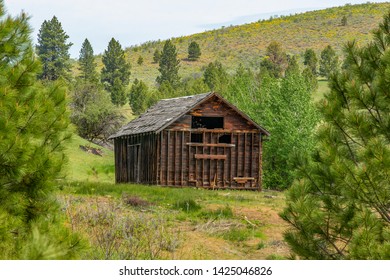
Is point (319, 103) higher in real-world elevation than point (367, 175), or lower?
higher

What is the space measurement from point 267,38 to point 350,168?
123598 millimetres

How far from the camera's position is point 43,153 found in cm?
1046

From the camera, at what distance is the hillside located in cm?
11931

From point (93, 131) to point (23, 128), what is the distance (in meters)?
51.7

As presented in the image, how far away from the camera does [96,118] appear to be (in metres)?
60.4

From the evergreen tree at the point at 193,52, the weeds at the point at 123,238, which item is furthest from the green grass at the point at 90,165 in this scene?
the evergreen tree at the point at 193,52

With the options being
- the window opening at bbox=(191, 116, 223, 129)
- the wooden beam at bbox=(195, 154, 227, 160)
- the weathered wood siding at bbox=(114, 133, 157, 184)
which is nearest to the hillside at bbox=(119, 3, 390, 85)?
the weathered wood siding at bbox=(114, 133, 157, 184)

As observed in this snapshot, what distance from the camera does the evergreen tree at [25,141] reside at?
992 cm

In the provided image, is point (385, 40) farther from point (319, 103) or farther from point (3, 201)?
point (3, 201)

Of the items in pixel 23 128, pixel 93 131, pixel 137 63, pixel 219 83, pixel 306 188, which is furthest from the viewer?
pixel 137 63

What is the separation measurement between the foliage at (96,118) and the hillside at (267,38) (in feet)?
150

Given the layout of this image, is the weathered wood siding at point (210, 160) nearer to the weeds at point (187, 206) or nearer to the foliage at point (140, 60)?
the weeds at point (187, 206)

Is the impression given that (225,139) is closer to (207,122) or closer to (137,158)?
(207,122)

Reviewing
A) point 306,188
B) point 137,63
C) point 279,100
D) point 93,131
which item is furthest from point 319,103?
point 137,63
